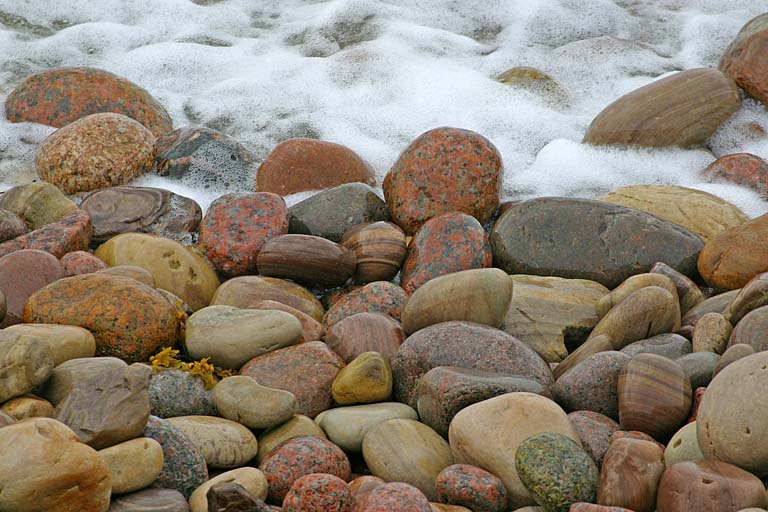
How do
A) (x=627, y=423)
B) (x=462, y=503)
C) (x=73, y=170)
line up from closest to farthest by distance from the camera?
(x=462, y=503)
(x=627, y=423)
(x=73, y=170)

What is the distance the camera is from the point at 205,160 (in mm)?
5586

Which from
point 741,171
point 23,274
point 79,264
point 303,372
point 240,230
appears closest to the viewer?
point 303,372

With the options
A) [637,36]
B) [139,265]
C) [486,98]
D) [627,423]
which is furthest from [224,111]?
[627,423]

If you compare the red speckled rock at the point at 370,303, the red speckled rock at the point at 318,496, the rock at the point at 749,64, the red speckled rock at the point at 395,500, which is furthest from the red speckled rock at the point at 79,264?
the rock at the point at 749,64

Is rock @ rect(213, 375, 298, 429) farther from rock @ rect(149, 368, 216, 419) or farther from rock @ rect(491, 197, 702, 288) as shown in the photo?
rock @ rect(491, 197, 702, 288)

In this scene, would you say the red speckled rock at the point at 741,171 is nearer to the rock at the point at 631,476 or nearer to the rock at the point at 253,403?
the rock at the point at 631,476

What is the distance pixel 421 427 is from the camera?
326cm

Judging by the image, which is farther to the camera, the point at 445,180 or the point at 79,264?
the point at 445,180

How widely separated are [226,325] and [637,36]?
5043 mm

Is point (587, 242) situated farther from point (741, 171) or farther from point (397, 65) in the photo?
point (397, 65)

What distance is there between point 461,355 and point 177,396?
1.08m

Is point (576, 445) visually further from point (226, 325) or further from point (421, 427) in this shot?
point (226, 325)

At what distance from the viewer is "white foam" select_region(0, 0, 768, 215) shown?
5.70 meters

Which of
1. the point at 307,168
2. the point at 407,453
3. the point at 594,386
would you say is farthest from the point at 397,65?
the point at 407,453
